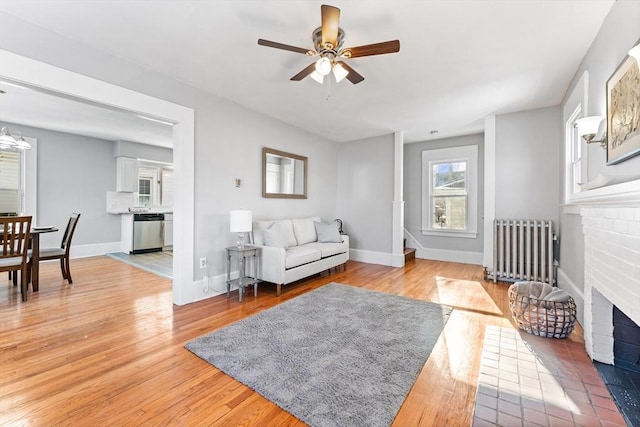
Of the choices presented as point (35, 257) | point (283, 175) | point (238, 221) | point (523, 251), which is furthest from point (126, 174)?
point (523, 251)

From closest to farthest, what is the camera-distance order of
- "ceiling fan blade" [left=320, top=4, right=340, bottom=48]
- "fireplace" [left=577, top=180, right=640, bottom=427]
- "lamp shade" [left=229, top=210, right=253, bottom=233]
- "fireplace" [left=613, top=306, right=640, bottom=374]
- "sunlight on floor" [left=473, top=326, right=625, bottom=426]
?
"fireplace" [left=577, top=180, right=640, bottom=427]
"sunlight on floor" [left=473, top=326, right=625, bottom=426]
"ceiling fan blade" [left=320, top=4, right=340, bottom=48]
"fireplace" [left=613, top=306, right=640, bottom=374]
"lamp shade" [left=229, top=210, right=253, bottom=233]

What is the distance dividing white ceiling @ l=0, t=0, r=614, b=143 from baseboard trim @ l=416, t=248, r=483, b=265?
2.83 meters

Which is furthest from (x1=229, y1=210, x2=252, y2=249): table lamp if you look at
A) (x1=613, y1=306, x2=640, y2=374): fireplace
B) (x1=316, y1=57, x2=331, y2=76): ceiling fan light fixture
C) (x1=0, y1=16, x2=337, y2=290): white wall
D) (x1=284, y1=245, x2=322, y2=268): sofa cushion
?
(x1=613, y1=306, x2=640, y2=374): fireplace

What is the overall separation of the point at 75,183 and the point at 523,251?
834cm

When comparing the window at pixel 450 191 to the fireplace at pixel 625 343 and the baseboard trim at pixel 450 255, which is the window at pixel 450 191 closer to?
the baseboard trim at pixel 450 255

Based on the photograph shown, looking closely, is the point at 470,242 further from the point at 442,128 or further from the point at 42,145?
the point at 42,145

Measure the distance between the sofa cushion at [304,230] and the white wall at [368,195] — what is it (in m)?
1.25

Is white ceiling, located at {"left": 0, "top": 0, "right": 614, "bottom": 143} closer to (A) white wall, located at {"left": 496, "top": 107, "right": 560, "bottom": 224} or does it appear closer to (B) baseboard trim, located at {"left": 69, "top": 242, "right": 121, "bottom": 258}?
(A) white wall, located at {"left": 496, "top": 107, "right": 560, "bottom": 224}

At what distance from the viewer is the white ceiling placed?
195cm

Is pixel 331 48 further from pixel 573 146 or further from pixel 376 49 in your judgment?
pixel 573 146

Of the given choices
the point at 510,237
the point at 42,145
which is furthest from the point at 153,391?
the point at 42,145

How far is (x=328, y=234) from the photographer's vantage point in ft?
15.5

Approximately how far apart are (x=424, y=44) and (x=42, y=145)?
6.83 m

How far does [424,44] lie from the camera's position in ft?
7.72
